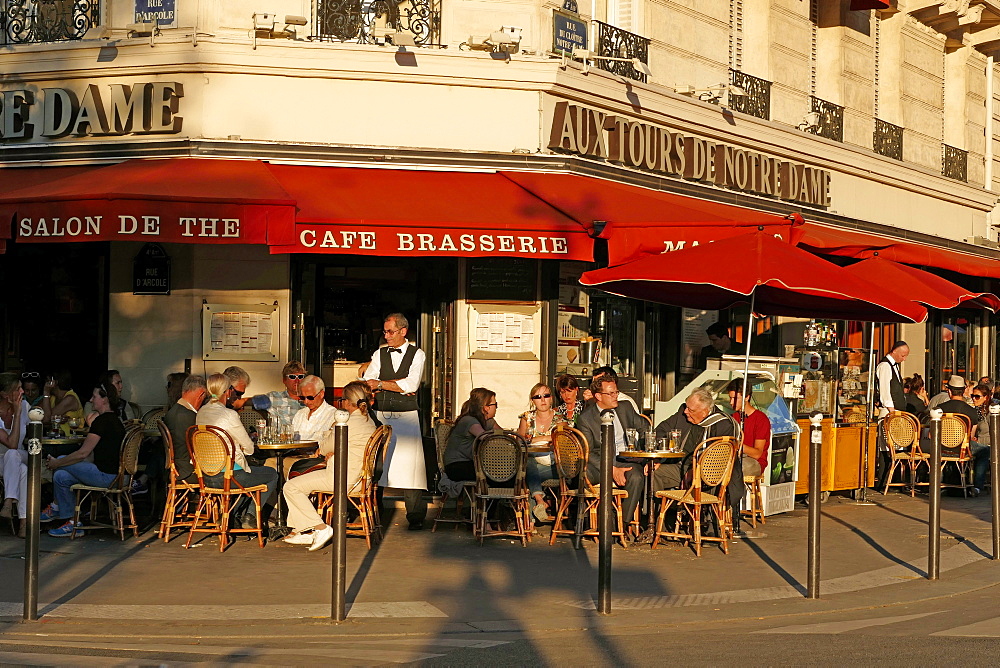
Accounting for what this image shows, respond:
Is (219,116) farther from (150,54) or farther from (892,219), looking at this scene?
(892,219)

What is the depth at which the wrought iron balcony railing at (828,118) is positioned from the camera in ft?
61.1

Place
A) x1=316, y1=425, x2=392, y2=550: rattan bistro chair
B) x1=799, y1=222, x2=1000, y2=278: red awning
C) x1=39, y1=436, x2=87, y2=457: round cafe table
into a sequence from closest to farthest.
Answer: x1=316, y1=425, x2=392, y2=550: rattan bistro chair, x1=39, y1=436, x2=87, y2=457: round cafe table, x1=799, y1=222, x2=1000, y2=278: red awning

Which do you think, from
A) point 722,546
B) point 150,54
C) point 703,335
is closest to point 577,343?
point 703,335

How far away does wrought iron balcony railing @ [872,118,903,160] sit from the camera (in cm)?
2028

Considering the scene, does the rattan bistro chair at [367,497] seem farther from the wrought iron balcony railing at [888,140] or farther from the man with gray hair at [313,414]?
the wrought iron balcony railing at [888,140]

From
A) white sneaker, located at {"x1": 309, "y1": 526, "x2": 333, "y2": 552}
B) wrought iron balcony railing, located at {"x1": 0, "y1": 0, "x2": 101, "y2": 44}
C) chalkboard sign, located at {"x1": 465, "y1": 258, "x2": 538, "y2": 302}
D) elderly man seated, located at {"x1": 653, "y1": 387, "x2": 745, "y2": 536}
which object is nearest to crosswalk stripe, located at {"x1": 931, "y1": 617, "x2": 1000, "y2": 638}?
elderly man seated, located at {"x1": 653, "y1": 387, "x2": 745, "y2": 536}

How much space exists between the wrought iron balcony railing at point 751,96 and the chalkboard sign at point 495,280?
4.63 metres

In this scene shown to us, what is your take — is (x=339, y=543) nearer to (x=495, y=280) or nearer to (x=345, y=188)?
(x=345, y=188)

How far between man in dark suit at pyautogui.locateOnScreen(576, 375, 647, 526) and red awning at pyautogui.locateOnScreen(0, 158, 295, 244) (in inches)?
116

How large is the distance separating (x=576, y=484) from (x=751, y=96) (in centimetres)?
775

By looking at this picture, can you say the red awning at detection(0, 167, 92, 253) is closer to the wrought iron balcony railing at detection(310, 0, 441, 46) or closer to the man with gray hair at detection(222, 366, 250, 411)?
the man with gray hair at detection(222, 366, 250, 411)

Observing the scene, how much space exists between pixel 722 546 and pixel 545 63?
5.31 m

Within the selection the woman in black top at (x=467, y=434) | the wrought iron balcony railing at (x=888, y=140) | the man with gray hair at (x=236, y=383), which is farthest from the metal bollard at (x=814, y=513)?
the wrought iron balcony railing at (x=888, y=140)

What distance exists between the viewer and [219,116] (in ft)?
42.8
